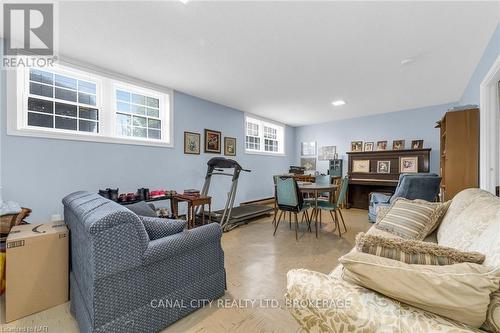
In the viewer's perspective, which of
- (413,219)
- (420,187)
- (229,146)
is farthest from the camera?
(229,146)

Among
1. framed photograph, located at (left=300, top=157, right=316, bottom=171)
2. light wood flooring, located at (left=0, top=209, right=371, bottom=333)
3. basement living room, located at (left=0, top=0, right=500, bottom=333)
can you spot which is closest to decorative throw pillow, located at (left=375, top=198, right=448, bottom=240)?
basement living room, located at (left=0, top=0, right=500, bottom=333)

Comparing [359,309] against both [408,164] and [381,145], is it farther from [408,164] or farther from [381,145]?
[381,145]

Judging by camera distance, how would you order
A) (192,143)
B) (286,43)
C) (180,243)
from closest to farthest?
(180,243), (286,43), (192,143)

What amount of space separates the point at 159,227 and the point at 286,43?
236 centimetres

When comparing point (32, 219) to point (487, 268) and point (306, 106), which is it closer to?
point (487, 268)

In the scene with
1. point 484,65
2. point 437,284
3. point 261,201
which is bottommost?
point 261,201

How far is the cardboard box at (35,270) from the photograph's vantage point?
5.39ft

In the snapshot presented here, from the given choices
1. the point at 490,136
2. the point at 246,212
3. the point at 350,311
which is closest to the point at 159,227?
the point at 350,311

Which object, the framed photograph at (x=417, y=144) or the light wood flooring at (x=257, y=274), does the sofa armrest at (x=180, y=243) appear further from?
the framed photograph at (x=417, y=144)

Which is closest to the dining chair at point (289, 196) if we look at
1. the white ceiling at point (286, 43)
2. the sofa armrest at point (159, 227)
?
the white ceiling at point (286, 43)

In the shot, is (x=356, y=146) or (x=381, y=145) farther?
(x=356, y=146)

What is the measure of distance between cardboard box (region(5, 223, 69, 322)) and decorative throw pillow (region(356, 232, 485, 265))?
231 cm

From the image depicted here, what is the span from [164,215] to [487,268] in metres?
3.48

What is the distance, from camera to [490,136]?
259 centimetres
